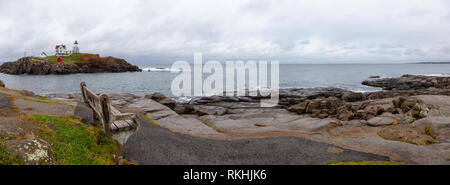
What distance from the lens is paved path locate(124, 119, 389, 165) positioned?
8.84 meters

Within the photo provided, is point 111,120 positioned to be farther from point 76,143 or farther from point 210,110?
point 210,110

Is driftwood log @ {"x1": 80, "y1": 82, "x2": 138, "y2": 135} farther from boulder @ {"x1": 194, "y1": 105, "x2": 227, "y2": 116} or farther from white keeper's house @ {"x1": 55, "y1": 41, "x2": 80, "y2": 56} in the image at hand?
white keeper's house @ {"x1": 55, "y1": 41, "x2": 80, "y2": 56}

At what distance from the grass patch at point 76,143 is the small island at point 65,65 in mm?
125469

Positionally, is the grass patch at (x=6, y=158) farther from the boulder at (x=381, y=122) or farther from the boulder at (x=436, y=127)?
the boulder at (x=381, y=122)

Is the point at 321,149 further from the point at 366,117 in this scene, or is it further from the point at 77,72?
the point at 77,72

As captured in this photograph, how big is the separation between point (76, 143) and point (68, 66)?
133 metres

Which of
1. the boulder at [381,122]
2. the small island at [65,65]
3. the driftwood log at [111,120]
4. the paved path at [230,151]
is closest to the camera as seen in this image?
the driftwood log at [111,120]

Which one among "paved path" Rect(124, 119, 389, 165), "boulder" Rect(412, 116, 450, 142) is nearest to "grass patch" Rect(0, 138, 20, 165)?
"paved path" Rect(124, 119, 389, 165)

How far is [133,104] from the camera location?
2408 centimetres

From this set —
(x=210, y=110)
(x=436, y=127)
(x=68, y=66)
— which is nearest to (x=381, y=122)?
(x=436, y=127)

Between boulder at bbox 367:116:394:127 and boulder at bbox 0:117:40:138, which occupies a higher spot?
boulder at bbox 0:117:40:138

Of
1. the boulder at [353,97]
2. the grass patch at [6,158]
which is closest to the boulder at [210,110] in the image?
the grass patch at [6,158]

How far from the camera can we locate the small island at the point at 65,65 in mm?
111756

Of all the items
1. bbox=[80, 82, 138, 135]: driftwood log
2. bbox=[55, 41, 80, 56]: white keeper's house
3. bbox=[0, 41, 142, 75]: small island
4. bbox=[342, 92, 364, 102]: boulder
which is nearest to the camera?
bbox=[80, 82, 138, 135]: driftwood log
